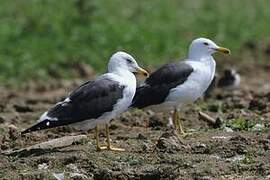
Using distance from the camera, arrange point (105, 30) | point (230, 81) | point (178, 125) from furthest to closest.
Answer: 1. point (105, 30)
2. point (230, 81)
3. point (178, 125)

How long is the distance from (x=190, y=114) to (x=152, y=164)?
353 cm

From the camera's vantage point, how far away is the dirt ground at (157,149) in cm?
880

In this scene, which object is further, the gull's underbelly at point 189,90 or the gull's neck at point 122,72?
the gull's underbelly at point 189,90

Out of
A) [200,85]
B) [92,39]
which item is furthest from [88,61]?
[200,85]

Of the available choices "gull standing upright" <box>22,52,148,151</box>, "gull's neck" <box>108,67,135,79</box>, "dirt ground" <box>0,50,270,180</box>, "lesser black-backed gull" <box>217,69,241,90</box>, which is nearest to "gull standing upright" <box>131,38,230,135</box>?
"dirt ground" <box>0,50,270,180</box>

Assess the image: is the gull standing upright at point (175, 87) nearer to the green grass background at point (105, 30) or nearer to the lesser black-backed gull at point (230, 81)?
the lesser black-backed gull at point (230, 81)

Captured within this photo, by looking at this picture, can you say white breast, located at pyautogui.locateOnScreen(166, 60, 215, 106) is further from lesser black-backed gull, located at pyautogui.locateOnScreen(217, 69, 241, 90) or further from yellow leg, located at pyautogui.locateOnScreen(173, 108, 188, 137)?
lesser black-backed gull, located at pyautogui.locateOnScreen(217, 69, 241, 90)

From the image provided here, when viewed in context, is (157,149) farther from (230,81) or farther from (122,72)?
(230,81)

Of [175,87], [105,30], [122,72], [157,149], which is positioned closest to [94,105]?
[122,72]

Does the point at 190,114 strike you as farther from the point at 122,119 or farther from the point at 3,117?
the point at 3,117

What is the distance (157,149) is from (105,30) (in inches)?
363

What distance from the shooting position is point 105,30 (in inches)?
730

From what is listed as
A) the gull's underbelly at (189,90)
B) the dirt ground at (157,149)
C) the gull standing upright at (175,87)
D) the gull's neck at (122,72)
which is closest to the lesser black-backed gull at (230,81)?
the dirt ground at (157,149)

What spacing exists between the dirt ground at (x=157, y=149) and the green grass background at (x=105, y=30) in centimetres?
418
